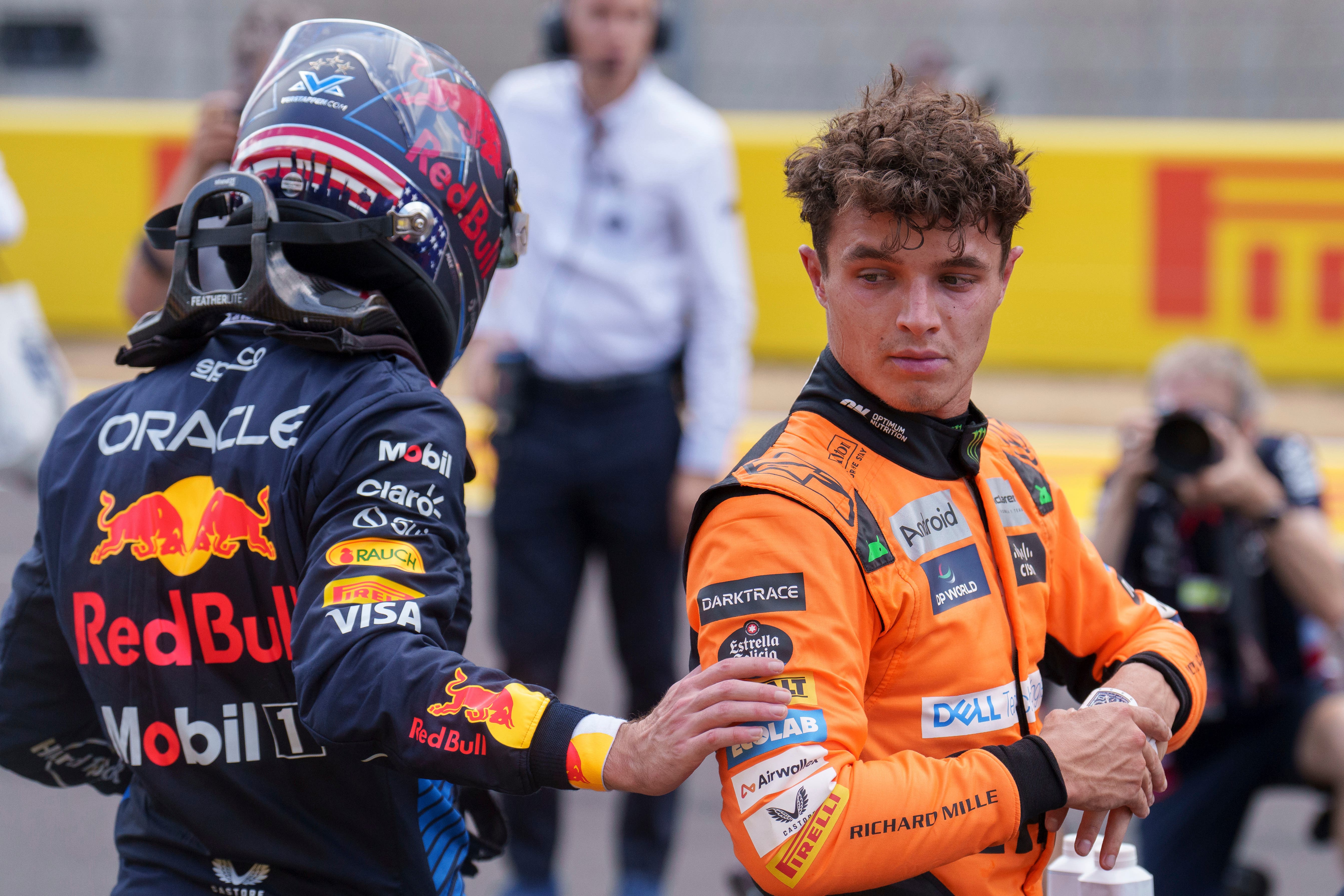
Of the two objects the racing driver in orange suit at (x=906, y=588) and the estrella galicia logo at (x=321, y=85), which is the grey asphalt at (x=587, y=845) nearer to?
the racing driver in orange suit at (x=906, y=588)

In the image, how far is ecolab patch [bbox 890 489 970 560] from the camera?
2006mm

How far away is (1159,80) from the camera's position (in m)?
12.6

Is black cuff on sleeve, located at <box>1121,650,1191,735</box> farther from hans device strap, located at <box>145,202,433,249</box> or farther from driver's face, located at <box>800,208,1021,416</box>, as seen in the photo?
hans device strap, located at <box>145,202,433,249</box>

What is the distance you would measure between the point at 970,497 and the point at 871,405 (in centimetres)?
20

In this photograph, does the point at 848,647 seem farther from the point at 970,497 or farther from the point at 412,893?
the point at 412,893

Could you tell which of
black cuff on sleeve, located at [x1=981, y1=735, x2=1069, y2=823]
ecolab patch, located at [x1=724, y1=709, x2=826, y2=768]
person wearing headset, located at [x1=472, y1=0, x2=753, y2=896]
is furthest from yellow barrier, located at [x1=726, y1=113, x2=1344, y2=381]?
ecolab patch, located at [x1=724, y1=709, x2=826, y2=768]

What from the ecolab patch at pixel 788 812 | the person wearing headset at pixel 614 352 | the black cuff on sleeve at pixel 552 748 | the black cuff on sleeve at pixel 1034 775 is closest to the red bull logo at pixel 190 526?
the black cuff on sleeve at pixel 552 748

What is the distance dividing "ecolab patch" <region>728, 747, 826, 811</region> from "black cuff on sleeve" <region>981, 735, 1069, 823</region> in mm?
244

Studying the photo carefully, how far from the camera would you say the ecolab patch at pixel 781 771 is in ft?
5.90

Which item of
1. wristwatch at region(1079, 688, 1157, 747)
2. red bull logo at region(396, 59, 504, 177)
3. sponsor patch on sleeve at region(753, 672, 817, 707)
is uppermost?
red bull logo at region(396, 59, 504, 177)

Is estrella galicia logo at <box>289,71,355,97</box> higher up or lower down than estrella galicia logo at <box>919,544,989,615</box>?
higher up

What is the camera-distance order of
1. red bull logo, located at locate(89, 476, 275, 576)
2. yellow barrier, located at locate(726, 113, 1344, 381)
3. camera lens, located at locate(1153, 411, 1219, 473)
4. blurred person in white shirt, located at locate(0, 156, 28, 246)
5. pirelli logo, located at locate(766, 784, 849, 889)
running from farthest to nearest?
yellow barrier, located at locate(726, 113, 1344, 381)
blurred person in white shirt, located at locate(0, 156, 28, 246)
camera lens, located at locate(1153, 411, 1219, 473)
red bull logo, located at locate(89, 476, 275, 576)
pirelli logo, located at locate(766, 784, 849, 889)

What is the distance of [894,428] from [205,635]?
969 mm

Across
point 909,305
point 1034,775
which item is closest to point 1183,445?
point 909,305
